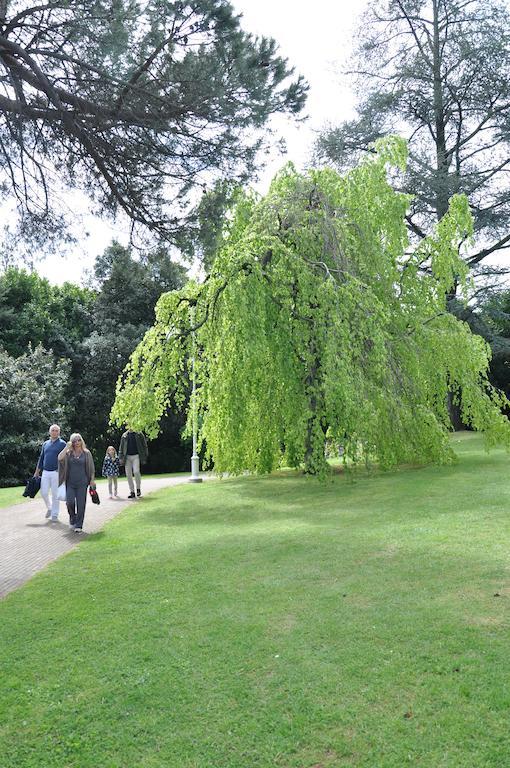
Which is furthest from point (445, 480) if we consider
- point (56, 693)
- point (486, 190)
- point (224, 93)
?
point (486, 190)

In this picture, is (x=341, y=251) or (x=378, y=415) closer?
(x=378, y=415)

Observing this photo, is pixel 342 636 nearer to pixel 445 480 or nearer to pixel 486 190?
pixel 445 480

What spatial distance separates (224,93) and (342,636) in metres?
6.86

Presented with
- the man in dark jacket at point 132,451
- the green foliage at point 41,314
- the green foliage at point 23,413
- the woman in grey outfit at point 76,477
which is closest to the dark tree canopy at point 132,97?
the woman in grey outfit at point 76,477

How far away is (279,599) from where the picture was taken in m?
6.89

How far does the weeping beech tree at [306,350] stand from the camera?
14.4 m

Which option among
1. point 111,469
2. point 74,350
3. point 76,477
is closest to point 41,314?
point 74,350

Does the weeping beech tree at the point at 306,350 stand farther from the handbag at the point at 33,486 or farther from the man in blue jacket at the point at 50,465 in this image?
the handbag at the point at 33,486

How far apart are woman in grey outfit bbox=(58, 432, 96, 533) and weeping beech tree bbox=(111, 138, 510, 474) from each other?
Result: 2.74m

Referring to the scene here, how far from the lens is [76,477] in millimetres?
11742

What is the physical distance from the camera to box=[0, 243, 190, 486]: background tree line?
97.2 ft

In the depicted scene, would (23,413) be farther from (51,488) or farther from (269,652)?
(269,652)

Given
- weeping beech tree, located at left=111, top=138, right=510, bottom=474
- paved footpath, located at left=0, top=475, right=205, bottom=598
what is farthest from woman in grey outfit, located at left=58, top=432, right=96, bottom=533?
weeping beech tree, located at left=111, top=138, right=510, bottom=474

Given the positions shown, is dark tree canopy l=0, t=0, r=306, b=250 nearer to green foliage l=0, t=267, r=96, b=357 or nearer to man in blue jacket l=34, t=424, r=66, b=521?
man in blue jacket l=34, t=424, r=66, b=521
